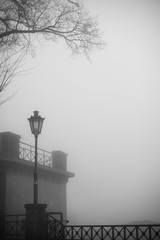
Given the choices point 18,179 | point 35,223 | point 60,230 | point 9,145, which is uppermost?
Answer: point 9,145

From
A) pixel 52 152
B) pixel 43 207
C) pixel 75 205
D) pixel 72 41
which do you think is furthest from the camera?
pixel 75 205

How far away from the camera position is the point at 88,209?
52062mm

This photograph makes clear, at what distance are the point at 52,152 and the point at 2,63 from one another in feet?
46.5

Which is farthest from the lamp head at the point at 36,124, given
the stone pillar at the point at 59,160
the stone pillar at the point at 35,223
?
the stone pillar at the point at 59,160

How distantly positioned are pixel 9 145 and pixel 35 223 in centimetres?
741

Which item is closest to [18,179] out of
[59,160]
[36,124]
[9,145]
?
[9,145]

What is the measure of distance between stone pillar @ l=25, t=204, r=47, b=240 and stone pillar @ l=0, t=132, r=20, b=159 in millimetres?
6648

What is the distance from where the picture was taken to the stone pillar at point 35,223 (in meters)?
11.6

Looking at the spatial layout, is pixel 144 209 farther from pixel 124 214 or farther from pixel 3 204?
pixel 3 204

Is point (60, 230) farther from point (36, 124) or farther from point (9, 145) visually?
point (9, 145)

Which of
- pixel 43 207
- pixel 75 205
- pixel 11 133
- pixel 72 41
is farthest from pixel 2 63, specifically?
pixel 75 205

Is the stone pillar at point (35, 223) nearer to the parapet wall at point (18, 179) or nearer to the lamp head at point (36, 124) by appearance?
the lamp head at point (36, 124)

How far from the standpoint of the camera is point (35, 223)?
38.1ft

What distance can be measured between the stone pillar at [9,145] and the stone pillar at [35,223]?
6.65 metres
